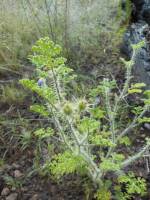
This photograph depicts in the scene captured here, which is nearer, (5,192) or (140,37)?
(5,192)

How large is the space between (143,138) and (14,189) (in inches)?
37.5

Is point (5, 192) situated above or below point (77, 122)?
below

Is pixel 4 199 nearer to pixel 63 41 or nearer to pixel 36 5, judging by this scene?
pixel 63 41

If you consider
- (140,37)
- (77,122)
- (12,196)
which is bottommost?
(12,196)

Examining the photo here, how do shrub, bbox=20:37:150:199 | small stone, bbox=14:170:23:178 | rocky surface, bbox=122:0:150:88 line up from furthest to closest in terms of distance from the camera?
rocky surface, bbox=122:0:150:88 < small stone, bbox=14:170:23:178 < shrub, bbox=20:37:150:199

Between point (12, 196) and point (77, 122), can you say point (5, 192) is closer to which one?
point (12, 196)

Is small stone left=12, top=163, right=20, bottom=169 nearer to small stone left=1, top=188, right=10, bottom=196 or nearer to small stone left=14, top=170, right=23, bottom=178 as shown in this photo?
small stone left=14, top=170, right=23, bottom=178

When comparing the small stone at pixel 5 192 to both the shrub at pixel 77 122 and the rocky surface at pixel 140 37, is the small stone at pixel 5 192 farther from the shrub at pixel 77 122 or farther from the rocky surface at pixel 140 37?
the rocky surface at pixel 140 37

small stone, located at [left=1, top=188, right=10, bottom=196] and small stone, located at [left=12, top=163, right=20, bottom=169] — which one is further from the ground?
small stone, located at [left=12, top=163, right=20, bottom=169]

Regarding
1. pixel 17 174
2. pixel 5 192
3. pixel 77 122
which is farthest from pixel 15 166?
→ pixel 77 122

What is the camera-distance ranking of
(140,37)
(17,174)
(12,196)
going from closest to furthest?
(12,196) → (17,174) → (140,37)

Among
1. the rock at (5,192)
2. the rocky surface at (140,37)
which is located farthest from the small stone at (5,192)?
the rocky surface at (140,37)

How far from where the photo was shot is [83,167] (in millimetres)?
2365

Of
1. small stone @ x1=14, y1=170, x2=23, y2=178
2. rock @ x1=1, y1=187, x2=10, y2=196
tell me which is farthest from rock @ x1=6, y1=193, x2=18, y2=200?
small stone @ x1=14, y1=170, x2=23, y2=178
